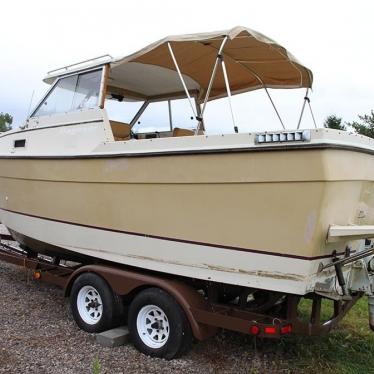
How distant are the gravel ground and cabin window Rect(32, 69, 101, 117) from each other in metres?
2.38

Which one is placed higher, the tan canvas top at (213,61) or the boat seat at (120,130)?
the tan canvas top at (213,61)

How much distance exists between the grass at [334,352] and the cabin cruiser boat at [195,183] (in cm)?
73

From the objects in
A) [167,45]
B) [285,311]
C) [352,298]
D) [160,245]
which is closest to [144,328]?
[160,245]

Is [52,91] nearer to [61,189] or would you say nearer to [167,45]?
[61,189]

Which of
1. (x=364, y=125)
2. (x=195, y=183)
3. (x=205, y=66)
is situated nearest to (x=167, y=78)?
(x=205, y=66)

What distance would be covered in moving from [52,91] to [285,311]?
3741mm

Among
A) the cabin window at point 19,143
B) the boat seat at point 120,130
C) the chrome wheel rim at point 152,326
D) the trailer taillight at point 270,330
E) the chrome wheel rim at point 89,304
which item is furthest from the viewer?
Result: the cabin window at point 19,143

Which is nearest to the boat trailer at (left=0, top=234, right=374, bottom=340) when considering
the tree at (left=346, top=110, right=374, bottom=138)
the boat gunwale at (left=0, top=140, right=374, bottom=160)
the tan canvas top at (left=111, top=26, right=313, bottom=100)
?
the boat gunwale at (left=0, top=140, right=374, bottom=160)

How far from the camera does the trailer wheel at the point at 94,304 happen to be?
4758 mm

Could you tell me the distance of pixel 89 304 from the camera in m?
5.00

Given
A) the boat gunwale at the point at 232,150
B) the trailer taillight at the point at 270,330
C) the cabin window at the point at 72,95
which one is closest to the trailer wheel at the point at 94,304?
the boat gunwale at the point at 232,150

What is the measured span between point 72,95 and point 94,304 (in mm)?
2347

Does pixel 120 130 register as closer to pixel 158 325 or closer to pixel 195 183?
pixel 195 183

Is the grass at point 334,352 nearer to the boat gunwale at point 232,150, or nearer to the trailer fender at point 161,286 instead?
the trailer fender at point 161,286
